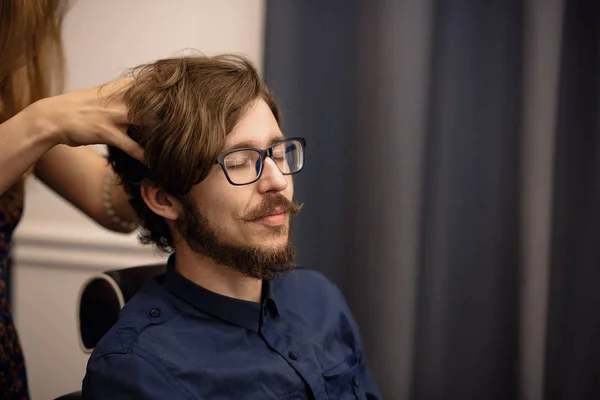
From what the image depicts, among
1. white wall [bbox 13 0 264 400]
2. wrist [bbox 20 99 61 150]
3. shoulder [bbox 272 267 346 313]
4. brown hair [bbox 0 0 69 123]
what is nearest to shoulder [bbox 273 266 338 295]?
shoulder [bbox 272 267 346 313]

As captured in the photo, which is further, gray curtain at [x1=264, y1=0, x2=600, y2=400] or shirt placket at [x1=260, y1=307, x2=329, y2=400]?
gray curtain at [x1=264, y1=0, x2=600, y2=400]

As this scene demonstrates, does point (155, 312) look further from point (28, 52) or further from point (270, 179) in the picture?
point (28, 52)

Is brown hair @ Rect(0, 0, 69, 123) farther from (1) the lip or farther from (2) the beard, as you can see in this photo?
(1) the lip

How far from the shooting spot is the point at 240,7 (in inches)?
78.4

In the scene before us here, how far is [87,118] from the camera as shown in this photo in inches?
42.2

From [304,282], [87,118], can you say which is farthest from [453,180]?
[87,118]

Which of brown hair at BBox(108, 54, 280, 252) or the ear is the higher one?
brown hair at BBox(108, 54, 280, 252)

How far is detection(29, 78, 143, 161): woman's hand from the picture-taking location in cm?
107

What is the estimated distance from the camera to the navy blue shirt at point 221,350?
3.34ft

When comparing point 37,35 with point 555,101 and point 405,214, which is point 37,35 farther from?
point 555,101

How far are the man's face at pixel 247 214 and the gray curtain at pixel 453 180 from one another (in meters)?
0.78

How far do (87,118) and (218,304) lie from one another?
394 millimetres

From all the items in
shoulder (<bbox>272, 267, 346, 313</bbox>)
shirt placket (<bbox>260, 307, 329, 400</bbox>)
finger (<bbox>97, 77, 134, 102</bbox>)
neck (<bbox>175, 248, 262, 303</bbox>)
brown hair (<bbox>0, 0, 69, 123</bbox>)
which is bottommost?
shirt placket (<bbox>260, 307, 329, 400</bbox>)

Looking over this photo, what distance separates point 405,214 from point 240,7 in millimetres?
821
